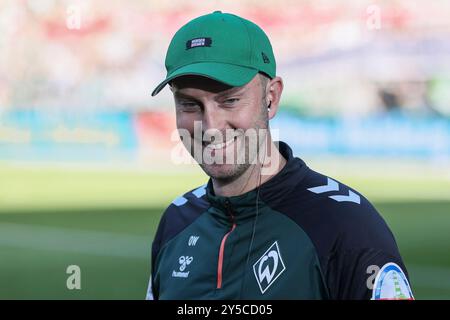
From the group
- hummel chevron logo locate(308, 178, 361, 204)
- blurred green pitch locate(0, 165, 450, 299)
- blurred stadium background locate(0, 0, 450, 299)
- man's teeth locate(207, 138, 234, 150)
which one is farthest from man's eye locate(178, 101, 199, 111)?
blurred stadium background locate(0, 0, 450, 299)

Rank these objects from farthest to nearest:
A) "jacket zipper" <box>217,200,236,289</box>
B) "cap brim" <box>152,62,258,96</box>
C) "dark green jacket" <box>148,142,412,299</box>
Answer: "jacket zipper" <box>217,200,236,289</box>, "cap brim" <box>152,62,258,96</box>, "dark green jacket" <box>148,142,412,299</box>

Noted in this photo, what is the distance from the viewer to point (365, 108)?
16.8m

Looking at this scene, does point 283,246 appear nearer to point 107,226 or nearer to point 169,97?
point 107,226

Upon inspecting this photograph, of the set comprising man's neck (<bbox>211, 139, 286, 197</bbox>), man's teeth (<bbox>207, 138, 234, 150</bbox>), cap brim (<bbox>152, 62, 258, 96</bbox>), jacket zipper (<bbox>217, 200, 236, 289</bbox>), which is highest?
cap brim (<bbox>152, 62, 258, 96</bbox>)

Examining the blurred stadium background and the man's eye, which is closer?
the man's eye

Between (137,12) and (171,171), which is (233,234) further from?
(137,12)

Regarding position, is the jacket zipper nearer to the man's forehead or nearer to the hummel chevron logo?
the hummel chevron logo

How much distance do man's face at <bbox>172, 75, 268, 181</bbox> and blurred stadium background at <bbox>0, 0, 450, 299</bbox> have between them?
1149cm

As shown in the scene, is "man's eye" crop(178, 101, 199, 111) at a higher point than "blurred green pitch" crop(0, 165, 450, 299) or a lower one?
higher

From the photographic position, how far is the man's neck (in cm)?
263

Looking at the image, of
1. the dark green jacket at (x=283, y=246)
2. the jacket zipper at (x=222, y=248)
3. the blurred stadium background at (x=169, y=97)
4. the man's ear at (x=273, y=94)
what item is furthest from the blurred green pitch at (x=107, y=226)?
the man's ear at (x=273, y=94)

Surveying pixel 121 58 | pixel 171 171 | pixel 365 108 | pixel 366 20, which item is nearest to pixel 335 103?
pixel 365 108

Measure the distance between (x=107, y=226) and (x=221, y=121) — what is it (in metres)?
9.28

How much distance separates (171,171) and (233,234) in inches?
583
